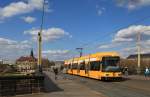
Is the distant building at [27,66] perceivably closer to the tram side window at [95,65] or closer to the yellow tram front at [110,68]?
the tram side window at [95,65]

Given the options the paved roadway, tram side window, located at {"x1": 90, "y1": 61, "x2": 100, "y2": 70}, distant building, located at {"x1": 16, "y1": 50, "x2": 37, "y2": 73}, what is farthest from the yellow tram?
distant building, located at {"x1": 16, "y1": 50, "x2": 37, "y2": 73}

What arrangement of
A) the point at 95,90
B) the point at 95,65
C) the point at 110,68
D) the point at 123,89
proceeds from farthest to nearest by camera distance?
1. the point at 95,65
2. the point at 110,68
3. the point at 123,89
4. the point at 95,90

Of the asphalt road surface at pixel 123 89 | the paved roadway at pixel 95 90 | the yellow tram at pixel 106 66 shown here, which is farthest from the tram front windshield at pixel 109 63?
the paved roadway at pixel 95 90

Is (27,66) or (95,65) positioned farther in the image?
(27,66)

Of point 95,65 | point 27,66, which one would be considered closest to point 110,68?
point 95,65

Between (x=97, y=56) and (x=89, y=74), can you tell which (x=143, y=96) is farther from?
(x=89, y=74)

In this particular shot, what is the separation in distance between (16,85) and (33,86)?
1378 mm

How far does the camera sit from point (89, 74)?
52.3m

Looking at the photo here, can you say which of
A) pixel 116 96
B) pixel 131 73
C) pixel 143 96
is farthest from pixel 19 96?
pixel 131 73

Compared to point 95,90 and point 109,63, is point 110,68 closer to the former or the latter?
point 109,63

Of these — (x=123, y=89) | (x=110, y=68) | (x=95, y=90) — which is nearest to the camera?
(x=95, y=90)

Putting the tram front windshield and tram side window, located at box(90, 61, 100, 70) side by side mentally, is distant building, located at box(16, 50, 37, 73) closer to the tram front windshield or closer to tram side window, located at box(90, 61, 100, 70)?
tram side window, located at box(90, 61, 100, 70)

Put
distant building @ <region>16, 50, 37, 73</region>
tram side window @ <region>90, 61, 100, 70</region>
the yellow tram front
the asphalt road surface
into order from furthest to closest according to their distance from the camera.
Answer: distant building @ <region>16, 50, 37, 73</region> → tram side window @ <region>90, 61, 100, 70</region> → the yellow tram front → the asphalt road surface

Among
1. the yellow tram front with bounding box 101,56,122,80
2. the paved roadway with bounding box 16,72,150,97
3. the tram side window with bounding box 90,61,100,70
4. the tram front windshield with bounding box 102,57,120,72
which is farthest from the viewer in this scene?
the tram side window with bounding box 90,61,100,70
